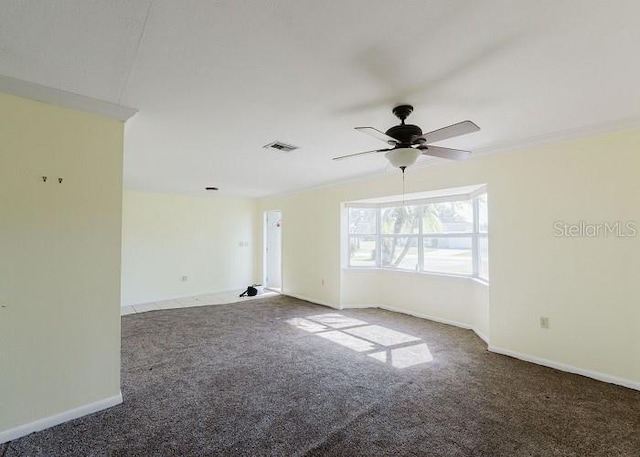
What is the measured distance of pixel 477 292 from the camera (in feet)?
14.2

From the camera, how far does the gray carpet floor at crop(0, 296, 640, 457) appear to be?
196cm

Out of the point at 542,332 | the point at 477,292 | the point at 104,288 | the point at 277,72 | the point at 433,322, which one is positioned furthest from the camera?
the point at 433,322

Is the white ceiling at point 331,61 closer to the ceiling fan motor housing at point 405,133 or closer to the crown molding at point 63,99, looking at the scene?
the crown molding at point 63,99

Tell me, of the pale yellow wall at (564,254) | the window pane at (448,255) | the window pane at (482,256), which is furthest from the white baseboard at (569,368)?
the window pane at (448,255)

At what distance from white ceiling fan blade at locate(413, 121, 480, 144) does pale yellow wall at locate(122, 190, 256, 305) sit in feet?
19.7

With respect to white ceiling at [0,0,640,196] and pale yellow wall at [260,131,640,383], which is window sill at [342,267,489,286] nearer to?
pale yellow wall at [260,131,640,383]

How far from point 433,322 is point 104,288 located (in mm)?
4342

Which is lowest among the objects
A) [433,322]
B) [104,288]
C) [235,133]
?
[433,322]

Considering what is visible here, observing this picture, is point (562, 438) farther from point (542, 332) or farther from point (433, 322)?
point (433, 322)

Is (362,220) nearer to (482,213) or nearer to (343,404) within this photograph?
(482,213)

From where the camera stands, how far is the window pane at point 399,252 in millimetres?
5457

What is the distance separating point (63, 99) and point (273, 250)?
622 cm

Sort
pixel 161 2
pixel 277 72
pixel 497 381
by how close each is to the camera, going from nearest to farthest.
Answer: pixel 161 2 < pixel 277 72 < pixel 497 381

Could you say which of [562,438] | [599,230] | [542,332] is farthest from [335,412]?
[599,230]
